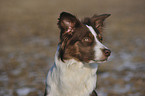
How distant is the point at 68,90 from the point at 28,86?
9.90 ft

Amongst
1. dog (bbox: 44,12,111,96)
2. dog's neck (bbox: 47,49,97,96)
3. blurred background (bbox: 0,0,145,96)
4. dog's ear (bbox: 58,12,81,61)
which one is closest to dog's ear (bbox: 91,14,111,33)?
dog (bbox: 44,12,111,96)

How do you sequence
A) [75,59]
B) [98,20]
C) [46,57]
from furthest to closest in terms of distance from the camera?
[46,57]
[98,20]
[75,59]

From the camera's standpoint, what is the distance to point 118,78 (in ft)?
22.7

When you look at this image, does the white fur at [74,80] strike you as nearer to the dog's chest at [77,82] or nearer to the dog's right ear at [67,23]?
the dog's chest at [77,82]

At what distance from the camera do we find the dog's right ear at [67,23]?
3508 millimetres

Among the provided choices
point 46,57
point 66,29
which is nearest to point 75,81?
point 66,29

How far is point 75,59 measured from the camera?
377cm

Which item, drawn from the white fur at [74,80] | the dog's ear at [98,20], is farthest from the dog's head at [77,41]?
the dog's ear at [98,20]

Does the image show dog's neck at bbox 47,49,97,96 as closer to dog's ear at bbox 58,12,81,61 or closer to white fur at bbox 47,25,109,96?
white fur at bbox 47,25,109,96

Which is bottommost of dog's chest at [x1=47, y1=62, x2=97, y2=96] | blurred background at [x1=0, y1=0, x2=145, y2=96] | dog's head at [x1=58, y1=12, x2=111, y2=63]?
blurred background at [x1=0, y1=0, x2=145, y2=96]

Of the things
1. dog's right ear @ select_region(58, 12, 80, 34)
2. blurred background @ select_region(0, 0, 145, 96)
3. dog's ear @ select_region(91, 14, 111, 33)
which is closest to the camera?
dog's right ear @ select_region(58, 12, 80, 34)

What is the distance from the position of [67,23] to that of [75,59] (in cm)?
70

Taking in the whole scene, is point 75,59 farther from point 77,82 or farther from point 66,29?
point 66,29

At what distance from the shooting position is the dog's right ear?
138 inches
